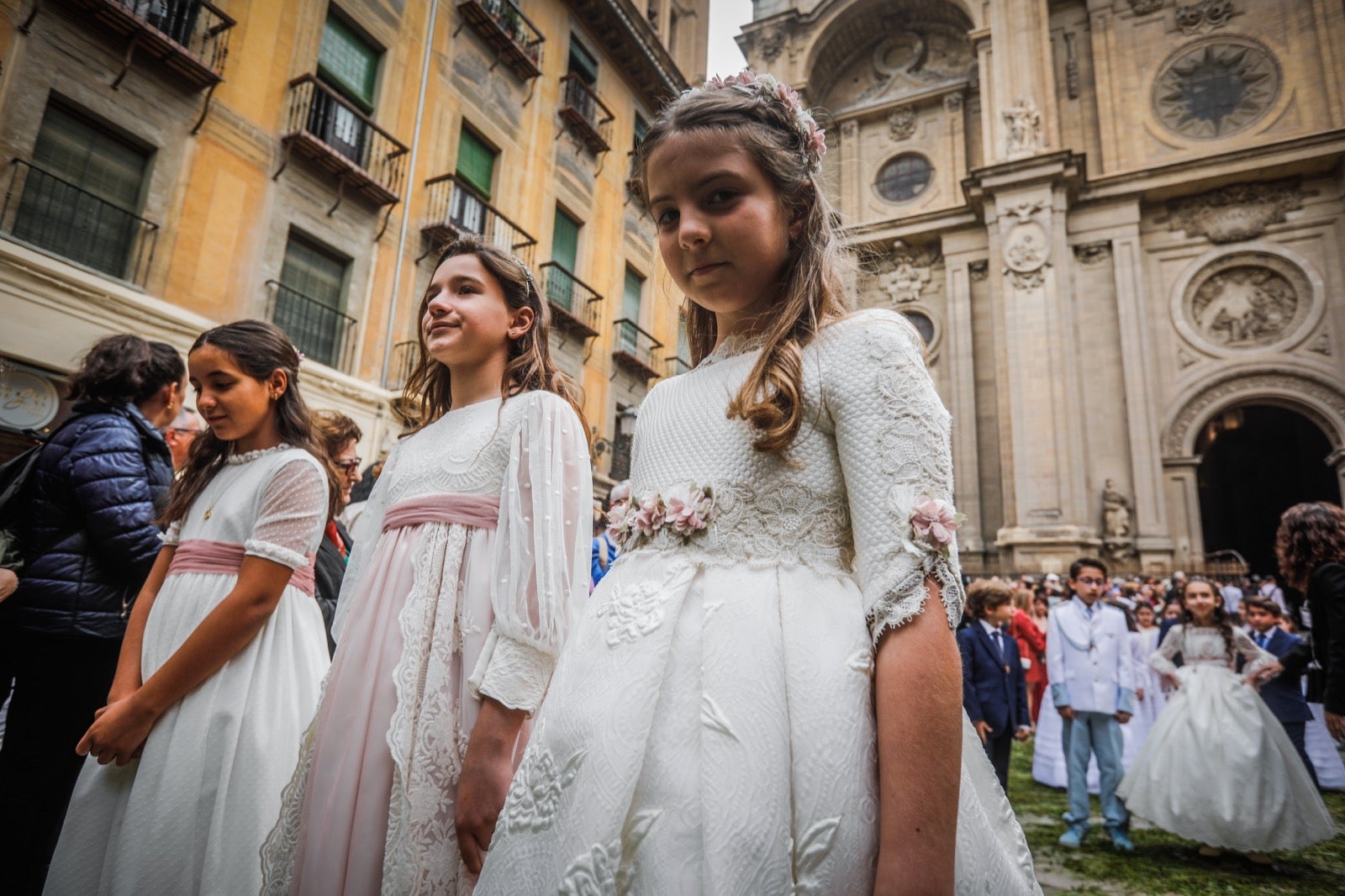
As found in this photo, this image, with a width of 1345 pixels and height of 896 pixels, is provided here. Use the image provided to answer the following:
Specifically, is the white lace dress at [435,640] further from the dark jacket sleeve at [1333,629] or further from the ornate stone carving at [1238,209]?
the ornate stone carving at [1238,209]

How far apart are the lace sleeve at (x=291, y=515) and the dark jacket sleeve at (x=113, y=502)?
76 cm

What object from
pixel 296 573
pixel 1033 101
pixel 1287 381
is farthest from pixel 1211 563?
pixel 296 573

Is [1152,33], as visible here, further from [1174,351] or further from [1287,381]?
[1287,381]

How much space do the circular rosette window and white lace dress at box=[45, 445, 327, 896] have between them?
22793 mm

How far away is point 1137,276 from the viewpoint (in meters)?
19.7

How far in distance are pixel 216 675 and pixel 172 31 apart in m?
9.19

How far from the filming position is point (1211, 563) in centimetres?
1742

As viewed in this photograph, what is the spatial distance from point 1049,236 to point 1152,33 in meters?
7.35

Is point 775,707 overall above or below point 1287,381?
below

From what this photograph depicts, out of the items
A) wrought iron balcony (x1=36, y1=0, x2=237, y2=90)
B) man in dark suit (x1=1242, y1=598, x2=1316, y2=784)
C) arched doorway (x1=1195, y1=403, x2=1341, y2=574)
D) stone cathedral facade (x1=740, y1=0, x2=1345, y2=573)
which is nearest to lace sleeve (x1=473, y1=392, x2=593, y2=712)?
man in dark suit (x1=1242, y1=598, x2=1316, y2=784)

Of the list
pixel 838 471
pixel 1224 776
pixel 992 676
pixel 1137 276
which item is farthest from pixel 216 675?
pixel 1137 276

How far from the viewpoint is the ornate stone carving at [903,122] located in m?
24.7

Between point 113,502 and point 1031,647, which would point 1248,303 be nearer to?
point 1031,647

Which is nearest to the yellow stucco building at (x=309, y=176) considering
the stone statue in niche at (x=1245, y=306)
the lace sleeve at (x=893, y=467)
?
the lace sleeve at (x=893, y=467)
